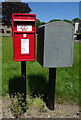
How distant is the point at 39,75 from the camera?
4270mm

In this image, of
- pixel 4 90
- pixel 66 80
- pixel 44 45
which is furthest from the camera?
pixel 66 80

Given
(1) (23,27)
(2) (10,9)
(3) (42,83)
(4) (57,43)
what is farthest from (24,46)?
(2) (10,9)

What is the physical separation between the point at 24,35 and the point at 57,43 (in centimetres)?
62

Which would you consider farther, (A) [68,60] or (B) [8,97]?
(B) [8,97]

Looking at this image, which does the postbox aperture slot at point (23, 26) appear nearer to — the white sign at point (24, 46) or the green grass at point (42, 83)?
the white sign at point (24, 46)

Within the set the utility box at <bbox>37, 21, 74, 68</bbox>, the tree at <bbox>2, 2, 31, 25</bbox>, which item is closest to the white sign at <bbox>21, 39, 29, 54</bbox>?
the utility box at <bbox>37, 21, 74, 68</bbox>

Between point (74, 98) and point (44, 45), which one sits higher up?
point (44, 45)

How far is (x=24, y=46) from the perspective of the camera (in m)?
2.80

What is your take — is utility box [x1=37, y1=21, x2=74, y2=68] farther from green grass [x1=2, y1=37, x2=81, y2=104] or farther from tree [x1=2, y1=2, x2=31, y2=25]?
tree [x1=2, y1=2, x2=31, y2=25]

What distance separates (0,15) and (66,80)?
37969 millimetres

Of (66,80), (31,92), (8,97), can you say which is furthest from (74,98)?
(8,97)

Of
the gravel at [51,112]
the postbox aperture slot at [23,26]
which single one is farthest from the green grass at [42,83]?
the postbox aperture slot at [23,26]

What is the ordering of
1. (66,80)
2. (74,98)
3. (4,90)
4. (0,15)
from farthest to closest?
(0,15) < (66,80) < (4,90) < (74,98)

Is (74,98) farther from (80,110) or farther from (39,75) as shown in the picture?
A: (39,75)
